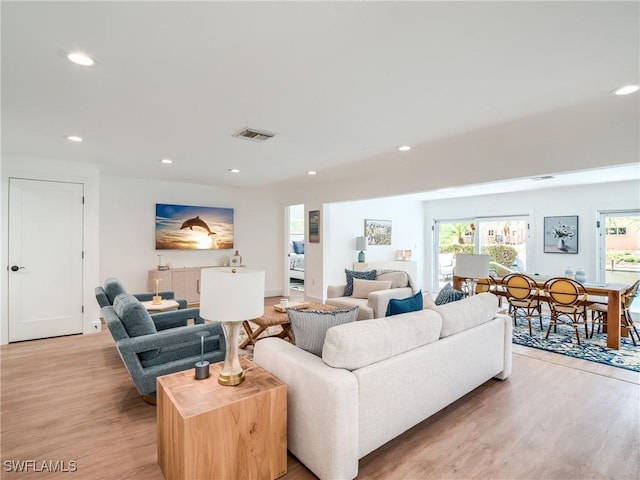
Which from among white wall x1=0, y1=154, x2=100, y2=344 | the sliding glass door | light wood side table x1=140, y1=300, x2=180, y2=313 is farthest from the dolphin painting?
the sliding glass door

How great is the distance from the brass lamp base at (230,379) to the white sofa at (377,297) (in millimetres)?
2413

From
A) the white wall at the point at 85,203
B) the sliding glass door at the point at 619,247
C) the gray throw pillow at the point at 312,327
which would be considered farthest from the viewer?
the sliding glass door at the point at 619,247

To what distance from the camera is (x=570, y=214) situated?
252 inches

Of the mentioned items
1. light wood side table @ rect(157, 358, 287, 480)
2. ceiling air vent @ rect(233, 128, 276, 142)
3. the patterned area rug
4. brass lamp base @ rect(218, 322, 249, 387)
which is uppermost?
ceiling air vent @ rect(233, 128, 276, 142)

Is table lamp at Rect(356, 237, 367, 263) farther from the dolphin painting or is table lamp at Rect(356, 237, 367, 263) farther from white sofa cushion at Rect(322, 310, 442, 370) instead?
white sofa cushion at Rect(322, 310, 442, 370)

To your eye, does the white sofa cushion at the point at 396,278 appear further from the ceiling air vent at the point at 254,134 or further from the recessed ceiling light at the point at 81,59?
the recessed ceiling light at the point at 81,59

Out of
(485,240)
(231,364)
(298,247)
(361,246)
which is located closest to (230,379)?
(231,364)

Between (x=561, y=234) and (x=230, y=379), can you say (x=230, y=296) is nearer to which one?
(x=230, y=379)

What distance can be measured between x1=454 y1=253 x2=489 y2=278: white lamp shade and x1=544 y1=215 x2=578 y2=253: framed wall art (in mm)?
3562

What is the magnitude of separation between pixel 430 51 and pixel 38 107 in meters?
3.13

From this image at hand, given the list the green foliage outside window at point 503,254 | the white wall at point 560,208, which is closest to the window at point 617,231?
the white wall at point 560,208

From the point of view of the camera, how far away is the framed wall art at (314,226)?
6.77 m

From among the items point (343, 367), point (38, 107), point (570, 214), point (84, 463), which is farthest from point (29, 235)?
point (570, 214)

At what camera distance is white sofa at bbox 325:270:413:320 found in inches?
174
